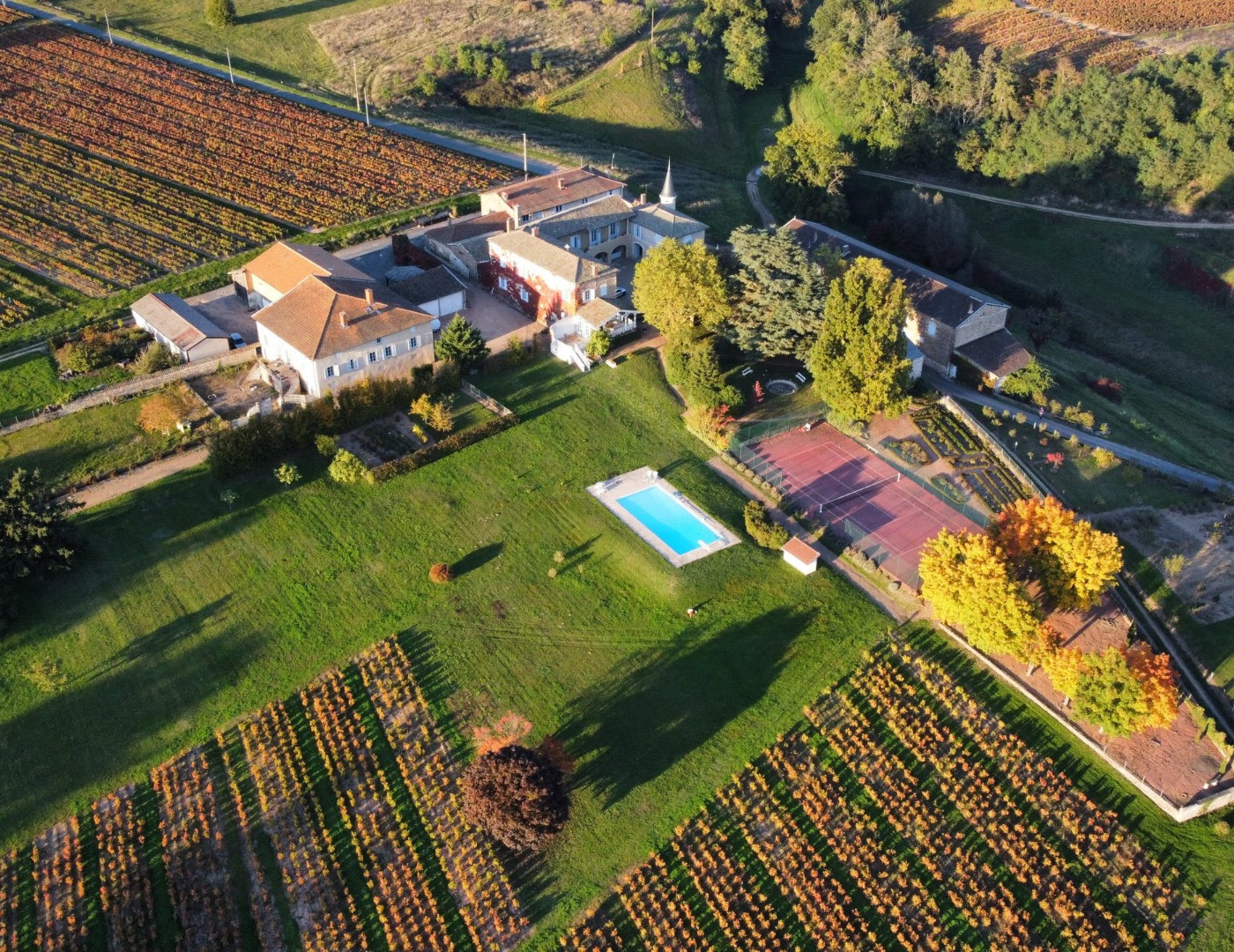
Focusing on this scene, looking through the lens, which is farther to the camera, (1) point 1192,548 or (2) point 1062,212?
(2) point 1062,212

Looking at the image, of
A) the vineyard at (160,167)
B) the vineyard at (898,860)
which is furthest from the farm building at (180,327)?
the vineyard at (898,860)

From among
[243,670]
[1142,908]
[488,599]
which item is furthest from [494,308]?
[1142,908]

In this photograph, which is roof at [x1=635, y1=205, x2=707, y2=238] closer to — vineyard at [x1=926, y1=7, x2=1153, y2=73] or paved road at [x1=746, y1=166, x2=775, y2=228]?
paved road at [x1=746, y1=166, x2=775, y2=228]

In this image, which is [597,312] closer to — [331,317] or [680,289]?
[680,289]

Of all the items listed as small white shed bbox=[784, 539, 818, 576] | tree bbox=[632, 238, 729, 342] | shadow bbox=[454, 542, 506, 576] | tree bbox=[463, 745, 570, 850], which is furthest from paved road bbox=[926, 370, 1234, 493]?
tree bbox=[463, 745, 570, 850]

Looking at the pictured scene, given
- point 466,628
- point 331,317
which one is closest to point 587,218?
point 331,317

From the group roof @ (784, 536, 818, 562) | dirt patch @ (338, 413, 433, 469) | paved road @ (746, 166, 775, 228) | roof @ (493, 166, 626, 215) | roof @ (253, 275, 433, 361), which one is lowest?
paved road @ (746, 166, 775, 228)
